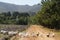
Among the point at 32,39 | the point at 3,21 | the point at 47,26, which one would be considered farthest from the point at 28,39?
the point at 3,21

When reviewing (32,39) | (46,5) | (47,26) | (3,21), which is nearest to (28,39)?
(32,39)

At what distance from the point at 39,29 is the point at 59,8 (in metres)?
2.51

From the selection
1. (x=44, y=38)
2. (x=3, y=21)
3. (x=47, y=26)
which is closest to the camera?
(x=44, y=38)

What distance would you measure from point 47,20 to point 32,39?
7.21ft

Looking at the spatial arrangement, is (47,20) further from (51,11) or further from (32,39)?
(32,39)

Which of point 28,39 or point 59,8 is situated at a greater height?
point 59,8

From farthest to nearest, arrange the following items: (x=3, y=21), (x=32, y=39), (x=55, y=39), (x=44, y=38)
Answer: (x=3, y=21)
(x=32, y=39)
(x=44, y=38)
(x=55, y=39)

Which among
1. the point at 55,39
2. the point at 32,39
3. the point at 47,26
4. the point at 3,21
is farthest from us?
the point at 3,21

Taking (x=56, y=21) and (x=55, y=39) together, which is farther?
(x=56, y=21)

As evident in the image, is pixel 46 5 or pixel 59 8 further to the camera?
pixel 46 5

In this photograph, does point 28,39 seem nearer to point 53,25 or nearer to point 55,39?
point 53,25

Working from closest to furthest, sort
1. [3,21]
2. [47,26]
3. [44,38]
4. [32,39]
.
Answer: [44,38]
[32,39]
[47,26]
[3,21]

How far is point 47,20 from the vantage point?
Answer: 19.6 meters

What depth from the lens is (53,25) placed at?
19453 millimetres
